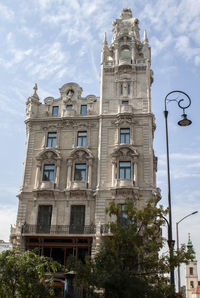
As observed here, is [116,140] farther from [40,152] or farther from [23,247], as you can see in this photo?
[23,247]

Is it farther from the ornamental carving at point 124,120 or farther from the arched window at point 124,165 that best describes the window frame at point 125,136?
→ the arched window at point 124,165

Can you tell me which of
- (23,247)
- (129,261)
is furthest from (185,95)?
(23,247)

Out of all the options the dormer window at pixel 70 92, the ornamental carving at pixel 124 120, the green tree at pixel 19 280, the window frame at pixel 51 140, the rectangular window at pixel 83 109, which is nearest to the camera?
the green tree at pixel 19 280

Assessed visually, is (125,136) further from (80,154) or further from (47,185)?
(47,185)

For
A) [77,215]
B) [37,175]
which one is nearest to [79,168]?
[37,175]

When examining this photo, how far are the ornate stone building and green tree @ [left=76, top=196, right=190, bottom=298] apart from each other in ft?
45.4

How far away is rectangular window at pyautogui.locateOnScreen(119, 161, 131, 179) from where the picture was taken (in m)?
34.4

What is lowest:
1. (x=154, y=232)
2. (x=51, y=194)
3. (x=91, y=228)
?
(x=154, y=232)

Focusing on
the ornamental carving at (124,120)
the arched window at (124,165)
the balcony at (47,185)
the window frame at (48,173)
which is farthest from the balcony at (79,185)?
the ornamental carving at (124,120)

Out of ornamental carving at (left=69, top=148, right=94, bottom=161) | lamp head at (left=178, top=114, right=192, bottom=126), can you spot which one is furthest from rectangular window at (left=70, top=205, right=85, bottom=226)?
lamp head at (left=178, top=114, right=192, bottom=126)

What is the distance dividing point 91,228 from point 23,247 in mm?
6512

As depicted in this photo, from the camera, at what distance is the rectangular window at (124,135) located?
36156mm

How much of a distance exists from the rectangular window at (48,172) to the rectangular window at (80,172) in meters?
2.34

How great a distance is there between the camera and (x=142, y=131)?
36.4 metres
